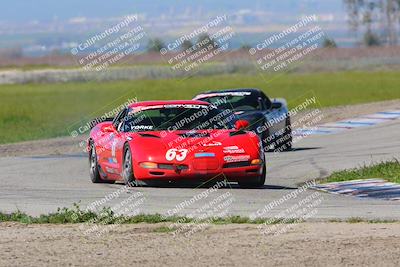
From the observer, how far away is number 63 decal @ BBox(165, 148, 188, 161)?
17047 millimetres

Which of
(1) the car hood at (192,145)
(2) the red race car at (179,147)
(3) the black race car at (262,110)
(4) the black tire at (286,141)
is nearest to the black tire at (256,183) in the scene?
(2) the red race car at (179,147)

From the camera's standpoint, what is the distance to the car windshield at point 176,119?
58.9 ft

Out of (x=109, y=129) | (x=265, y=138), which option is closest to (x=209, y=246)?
(x=109, y=129)

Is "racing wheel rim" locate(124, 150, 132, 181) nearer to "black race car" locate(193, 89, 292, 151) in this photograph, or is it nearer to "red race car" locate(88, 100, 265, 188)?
"red race car" locate(88, 100, 265, 188)

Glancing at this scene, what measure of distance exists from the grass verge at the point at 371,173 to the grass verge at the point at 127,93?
1538 cm

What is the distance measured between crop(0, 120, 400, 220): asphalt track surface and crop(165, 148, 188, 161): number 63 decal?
0.42 meters

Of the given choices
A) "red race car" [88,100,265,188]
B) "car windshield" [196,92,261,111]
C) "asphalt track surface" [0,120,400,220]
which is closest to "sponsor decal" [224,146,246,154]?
"red race car" [88,100,265,188]

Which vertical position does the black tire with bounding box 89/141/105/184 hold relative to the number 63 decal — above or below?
below

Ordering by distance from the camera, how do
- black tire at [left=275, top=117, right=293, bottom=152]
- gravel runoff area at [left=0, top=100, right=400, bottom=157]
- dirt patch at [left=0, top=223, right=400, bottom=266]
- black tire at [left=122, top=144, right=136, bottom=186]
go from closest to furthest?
dirt patch at [left=0, top=223, right=400, bottom=266]
black tire at [left=122, top=144, right=136, bottom=186]
black tire at [left=275, top=117, right=293, bottom=152]
gravel runoff area at [left=0, top=100, right=400, bottom=157]

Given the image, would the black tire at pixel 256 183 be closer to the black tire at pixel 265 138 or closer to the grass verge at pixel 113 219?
the grass verge at pixel 113 219

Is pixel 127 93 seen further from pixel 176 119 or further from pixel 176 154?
pixel 176 154

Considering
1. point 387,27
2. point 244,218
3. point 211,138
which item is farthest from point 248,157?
point 387,27

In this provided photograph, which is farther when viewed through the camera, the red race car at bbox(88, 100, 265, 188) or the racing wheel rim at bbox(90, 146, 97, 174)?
the racing wheel rim at bbox(90, 146, 97, 174)

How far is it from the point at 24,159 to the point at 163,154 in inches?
290
